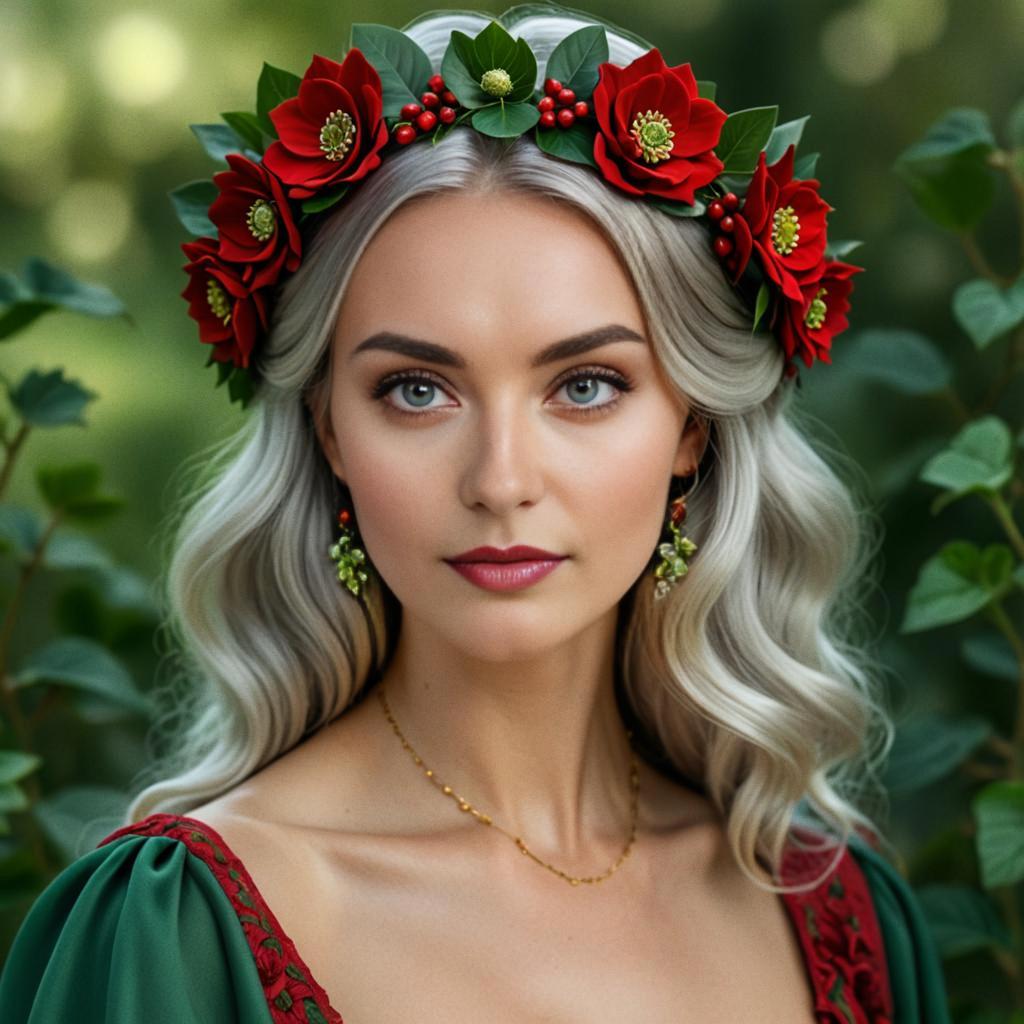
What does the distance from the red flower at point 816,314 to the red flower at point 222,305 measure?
1.94 ft

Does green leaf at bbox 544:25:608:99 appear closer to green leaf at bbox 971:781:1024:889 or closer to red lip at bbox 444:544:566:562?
red lip at bbox 444:544:566:562

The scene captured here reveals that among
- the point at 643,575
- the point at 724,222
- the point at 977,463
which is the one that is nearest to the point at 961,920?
the point at 977,463

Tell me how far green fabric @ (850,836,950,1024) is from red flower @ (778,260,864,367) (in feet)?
2.35

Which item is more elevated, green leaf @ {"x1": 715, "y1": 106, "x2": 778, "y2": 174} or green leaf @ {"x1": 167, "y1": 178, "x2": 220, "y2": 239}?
green leaf @ {"x1": 715, "y1": 106, "x2": 778, "y2": 174}

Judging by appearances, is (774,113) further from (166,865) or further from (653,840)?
(166,865)

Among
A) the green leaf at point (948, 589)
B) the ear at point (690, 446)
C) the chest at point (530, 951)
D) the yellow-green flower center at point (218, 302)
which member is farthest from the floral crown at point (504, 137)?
the chest at point (530, 951)

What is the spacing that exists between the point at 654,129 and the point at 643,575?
560 millimetres

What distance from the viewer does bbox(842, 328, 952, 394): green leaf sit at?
8.11 feet

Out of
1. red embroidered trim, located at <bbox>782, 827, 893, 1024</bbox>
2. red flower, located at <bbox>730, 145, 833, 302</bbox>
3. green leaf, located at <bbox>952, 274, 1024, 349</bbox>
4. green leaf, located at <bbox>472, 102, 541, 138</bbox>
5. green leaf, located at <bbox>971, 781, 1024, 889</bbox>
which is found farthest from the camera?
green leaf, located at <bbox>952, 274, 1024, 349</bbox>

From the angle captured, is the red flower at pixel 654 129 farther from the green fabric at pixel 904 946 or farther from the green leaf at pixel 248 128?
the green fabric at pixel 904 946

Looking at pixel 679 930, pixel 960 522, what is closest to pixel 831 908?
pixel 679 930

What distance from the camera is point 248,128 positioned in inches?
71.7

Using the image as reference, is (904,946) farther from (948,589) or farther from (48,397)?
(48,397)

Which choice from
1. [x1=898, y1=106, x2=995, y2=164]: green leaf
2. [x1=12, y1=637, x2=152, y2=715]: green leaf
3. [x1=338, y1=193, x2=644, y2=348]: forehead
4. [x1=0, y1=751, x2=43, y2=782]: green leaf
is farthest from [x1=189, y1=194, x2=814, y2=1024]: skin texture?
[x1=898, y1=106, x2=995, y2=164]: green leaf
